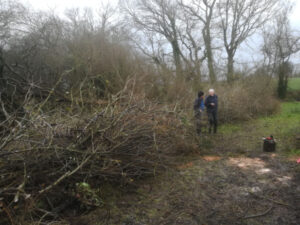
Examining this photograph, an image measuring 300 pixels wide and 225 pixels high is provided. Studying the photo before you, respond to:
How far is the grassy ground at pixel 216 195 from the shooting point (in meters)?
2.90

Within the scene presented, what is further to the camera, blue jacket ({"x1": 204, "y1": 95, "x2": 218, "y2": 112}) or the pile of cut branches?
blue jacket ({"x1": 204, "y1": 95, "x2": 218, "y2": 112})

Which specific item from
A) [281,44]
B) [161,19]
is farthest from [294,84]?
[161,19]

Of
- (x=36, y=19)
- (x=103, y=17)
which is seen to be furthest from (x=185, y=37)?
(x=36, y=19)

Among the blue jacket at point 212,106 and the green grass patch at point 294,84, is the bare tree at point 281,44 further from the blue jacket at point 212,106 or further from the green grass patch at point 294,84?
the blue jacket at point 212,106

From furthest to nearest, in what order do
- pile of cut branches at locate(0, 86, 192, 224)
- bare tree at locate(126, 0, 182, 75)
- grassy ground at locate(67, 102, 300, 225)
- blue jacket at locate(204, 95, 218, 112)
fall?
1. bare tree at locate(126, 0, 182, 75)
2. blue jacket at locate(204, 95, 218, 112)
3. grassy ground at locate(67, 102, 300, 225)
4. pile of cut branches at locate(0, 86, 192, 224)

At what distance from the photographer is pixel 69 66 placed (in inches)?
360

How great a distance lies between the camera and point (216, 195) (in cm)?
350

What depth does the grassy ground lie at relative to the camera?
2904mm

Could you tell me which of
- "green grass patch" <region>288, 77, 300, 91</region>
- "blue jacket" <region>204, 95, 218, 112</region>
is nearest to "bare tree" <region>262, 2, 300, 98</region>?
"green grass patch" <region>288, 77, 300, 91</region>

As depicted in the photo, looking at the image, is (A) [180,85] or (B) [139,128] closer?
(B) [139,128]

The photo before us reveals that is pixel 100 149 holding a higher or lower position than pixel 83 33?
lower

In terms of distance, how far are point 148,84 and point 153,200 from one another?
22.4 feet

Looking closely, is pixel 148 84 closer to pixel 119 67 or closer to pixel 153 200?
pixel 119 67

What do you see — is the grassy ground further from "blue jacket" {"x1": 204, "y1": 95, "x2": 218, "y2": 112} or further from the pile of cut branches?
"blue jacket" {"x1": 204, "y1": 95, "x2": 218, "y2": 112}
